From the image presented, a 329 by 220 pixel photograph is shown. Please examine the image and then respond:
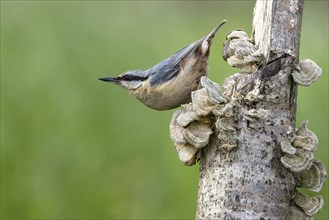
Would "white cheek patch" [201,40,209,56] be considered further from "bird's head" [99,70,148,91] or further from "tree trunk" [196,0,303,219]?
"tree trunk" [196,0,303,219]

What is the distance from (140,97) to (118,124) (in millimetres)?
2861

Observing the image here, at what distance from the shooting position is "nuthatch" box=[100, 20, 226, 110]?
3.51 metres

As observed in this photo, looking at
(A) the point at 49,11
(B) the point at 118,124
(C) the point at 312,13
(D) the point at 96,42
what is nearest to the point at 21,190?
(B) the point at 118,124

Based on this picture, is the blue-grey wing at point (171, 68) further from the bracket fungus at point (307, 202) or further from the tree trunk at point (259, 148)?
the bracket fungus at point (307, 202)

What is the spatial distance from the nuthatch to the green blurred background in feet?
7.73

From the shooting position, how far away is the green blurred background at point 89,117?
6.07m

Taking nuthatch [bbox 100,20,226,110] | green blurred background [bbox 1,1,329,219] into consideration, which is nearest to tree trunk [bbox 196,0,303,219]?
nuthatch [bbox 100,20,226,110]

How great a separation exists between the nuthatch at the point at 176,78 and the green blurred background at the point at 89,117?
7.73 ft

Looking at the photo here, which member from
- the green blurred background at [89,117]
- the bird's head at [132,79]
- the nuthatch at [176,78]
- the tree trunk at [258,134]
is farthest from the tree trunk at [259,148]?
the green blurred background at [89,117]

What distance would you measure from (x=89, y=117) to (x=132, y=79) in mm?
2739

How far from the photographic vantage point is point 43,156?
637 cm

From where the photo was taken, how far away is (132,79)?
3.84m

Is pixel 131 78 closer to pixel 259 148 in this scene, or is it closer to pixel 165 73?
pixel 165 73

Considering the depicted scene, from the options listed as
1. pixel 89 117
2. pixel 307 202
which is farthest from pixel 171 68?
pixel 89 117
